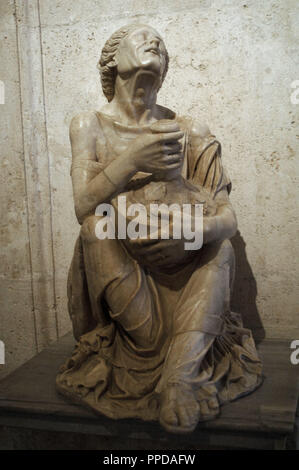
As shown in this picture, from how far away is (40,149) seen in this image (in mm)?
3125

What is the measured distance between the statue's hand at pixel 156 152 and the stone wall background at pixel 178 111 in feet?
3.33

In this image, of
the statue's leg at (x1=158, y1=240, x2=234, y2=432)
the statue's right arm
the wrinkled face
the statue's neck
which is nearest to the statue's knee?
the statue's leg at (x1=158, y1=240, x2=234, y2=432)

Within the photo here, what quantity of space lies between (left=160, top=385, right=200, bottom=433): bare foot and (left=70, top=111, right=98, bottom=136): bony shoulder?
3.96 ft

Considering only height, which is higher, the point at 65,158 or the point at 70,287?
the point at 65,158

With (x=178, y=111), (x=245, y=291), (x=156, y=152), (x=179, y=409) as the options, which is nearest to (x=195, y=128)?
(x=156, y=152)

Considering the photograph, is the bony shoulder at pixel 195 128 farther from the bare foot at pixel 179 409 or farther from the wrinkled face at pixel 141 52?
the bare foot at pixel 179 409

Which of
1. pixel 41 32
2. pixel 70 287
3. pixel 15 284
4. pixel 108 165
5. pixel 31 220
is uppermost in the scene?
pixel 41 32

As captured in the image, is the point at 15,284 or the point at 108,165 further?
the point at 15,284

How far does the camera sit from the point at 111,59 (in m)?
2.31

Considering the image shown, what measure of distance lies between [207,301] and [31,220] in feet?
A: 5.27

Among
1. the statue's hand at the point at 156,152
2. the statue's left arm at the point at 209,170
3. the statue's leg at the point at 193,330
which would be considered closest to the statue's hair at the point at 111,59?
the statue's left arm at the point at 209,170

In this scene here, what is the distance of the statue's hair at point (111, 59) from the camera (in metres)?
2.24

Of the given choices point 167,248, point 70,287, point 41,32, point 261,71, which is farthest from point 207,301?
point 41,32
